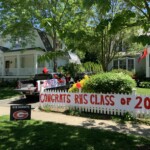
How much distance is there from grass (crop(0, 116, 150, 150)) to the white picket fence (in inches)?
99.1

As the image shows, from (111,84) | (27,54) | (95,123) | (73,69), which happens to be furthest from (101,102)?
(27,54)

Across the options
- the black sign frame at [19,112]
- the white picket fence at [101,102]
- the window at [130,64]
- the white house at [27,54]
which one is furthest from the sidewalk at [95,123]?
the window at [130,64]

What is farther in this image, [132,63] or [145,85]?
[132,63]

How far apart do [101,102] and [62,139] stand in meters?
4.23

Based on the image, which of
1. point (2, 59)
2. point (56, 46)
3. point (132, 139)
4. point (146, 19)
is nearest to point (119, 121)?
point (132, 139)

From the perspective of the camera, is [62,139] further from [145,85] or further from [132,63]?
[132,63]

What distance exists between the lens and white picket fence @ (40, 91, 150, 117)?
9930 mm

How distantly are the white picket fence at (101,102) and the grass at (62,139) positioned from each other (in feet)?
8.26

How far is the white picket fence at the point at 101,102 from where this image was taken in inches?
391

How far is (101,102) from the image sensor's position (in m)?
10.9

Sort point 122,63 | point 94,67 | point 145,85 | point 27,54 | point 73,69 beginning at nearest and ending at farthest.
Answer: point 145,85 < point 94,67 < point 73,69 < point 27,54 < point 122,63

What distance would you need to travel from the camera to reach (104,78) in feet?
36.6

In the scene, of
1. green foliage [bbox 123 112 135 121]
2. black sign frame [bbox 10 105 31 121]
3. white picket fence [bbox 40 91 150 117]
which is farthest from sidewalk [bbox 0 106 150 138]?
black sign frame [bbox 10 105 31 121]

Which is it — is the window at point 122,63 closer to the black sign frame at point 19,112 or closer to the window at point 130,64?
the window at point 130,64
